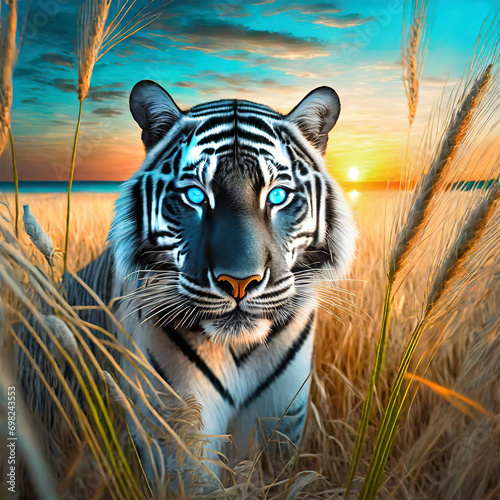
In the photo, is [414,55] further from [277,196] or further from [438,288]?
[438,288]

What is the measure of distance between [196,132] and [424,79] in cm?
86

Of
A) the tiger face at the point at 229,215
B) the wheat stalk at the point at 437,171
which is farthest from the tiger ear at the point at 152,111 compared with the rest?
the wheat stalk at the point at 437,171

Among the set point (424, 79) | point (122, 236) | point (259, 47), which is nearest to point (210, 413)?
point (122, 236)

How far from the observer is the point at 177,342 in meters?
1.21

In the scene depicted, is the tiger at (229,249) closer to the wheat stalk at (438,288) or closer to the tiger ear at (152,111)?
the tiger ear at (152,111)

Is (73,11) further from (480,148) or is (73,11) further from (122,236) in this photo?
(480,148)

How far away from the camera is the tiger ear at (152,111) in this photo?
3.94 feet

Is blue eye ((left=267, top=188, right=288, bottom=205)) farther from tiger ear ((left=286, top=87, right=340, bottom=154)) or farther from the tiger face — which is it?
tiger ear ((left=286, top=87, right=340, bottom=154))

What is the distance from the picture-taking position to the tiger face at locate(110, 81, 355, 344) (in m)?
1.10

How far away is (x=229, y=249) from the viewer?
1071 millimetres

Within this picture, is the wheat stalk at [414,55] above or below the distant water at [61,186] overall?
above

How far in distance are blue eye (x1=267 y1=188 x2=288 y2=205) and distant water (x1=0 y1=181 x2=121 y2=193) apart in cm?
50

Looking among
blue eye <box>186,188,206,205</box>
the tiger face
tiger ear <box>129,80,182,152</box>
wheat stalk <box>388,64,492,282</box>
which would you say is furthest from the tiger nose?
tiger ear <box>129,80,182,152</box>

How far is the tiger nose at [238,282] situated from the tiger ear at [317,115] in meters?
0.59
